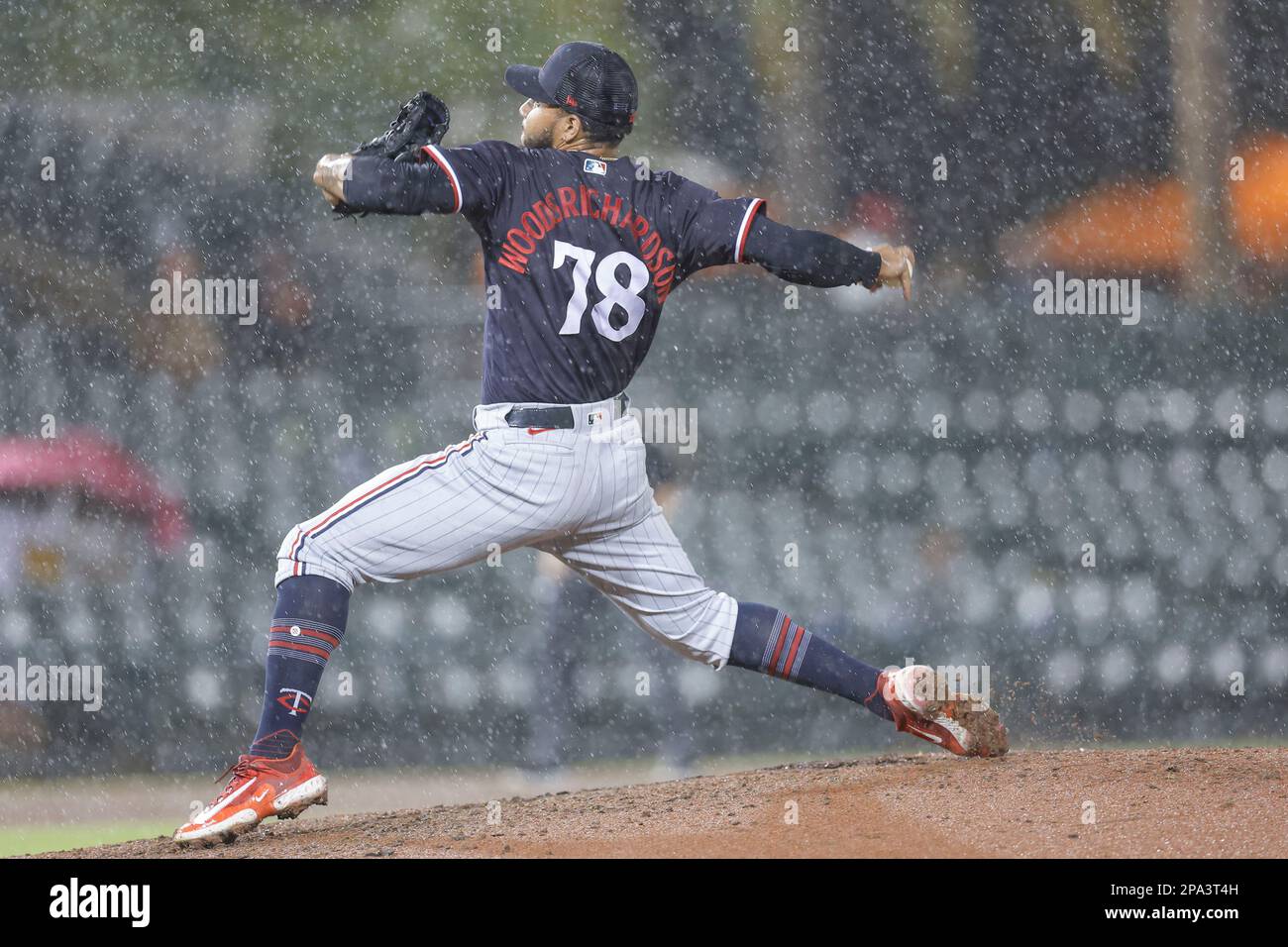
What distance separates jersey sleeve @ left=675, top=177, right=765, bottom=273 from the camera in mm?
3361

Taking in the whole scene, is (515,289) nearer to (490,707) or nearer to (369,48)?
(490,707)

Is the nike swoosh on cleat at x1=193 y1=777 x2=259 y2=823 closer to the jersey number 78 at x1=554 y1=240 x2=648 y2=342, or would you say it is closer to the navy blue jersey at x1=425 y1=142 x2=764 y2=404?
the navy blue jersey at x1=425 y1=142 x2=764 y2=404

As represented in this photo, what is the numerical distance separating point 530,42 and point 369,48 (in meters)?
1.03

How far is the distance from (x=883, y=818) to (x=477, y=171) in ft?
5.36

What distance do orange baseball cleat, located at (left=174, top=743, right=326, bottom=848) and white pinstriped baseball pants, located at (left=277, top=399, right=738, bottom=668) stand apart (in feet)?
1.33

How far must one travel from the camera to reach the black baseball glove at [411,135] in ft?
10.2

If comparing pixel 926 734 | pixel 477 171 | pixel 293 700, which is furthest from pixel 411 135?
pixel 926 734

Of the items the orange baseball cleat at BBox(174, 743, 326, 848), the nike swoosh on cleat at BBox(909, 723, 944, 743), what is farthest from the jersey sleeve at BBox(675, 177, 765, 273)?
the orange baseball cleat at BBox(174, 743, 326, 848)

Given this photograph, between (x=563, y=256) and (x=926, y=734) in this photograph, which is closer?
(x=563, y=256)

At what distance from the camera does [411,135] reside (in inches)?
124

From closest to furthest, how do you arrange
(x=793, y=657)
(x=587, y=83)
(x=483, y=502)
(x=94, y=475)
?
1. (x=483, y=502)
2. (x=587, y=83)
3. (x=793, y=657)
4. (x=94, y=475)

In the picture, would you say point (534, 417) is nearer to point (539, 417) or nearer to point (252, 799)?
point (539, 417)

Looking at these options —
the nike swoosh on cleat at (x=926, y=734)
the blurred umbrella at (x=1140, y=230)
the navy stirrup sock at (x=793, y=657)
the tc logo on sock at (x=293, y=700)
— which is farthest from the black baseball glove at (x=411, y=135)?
the blurred umbrella at (x=1140, y=230)

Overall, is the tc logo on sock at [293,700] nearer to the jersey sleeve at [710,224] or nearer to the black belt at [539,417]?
the black belt at [539,417]
